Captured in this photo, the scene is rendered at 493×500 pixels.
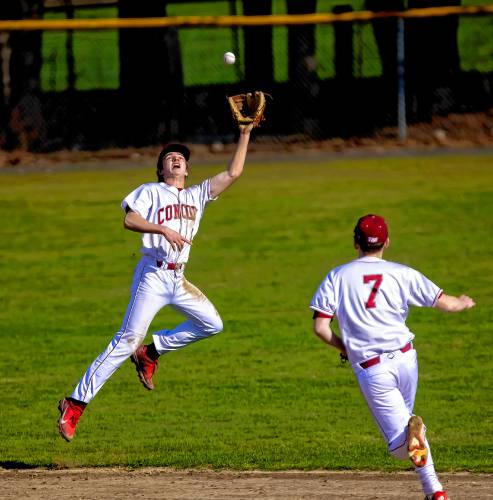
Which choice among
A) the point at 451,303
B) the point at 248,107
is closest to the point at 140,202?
the point at 248,107

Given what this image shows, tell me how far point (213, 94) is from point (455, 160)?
14.9 feet

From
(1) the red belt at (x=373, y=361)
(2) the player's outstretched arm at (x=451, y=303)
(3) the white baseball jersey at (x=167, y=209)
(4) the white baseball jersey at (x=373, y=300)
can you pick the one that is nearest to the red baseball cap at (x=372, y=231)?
(4) the white baseball jersey at (x=373, y=300)

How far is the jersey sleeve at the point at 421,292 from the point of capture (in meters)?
7.03

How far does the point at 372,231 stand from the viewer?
7004 mm

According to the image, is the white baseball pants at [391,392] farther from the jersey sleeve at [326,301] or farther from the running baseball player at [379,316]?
the jersey sleeve at [326,301]

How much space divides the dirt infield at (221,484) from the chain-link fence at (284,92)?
13090 mm

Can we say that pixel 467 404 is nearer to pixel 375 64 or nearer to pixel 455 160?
pixel 455 160

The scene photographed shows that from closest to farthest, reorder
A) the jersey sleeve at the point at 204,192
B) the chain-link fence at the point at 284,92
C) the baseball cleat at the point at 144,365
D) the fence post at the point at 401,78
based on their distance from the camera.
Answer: the jersey sleeve at the point at 204,192
the baseball cleat at the point at 144,365
the fence post at the point at 401,78
the chain-link fence at the point at 284,92

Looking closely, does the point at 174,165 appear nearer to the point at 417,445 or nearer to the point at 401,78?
the point at 417,445

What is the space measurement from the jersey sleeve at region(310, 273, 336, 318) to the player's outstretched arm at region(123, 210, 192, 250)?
5.31 feet

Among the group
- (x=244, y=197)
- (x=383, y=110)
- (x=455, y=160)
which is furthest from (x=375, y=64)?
(x=244, y=197)

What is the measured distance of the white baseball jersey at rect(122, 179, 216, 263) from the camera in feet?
29.0

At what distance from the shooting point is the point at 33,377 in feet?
39.4

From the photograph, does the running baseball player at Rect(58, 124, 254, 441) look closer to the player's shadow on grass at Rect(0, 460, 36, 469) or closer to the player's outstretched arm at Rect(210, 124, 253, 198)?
the player's outstretched arm at Rect(210, 124, 253, 198)
